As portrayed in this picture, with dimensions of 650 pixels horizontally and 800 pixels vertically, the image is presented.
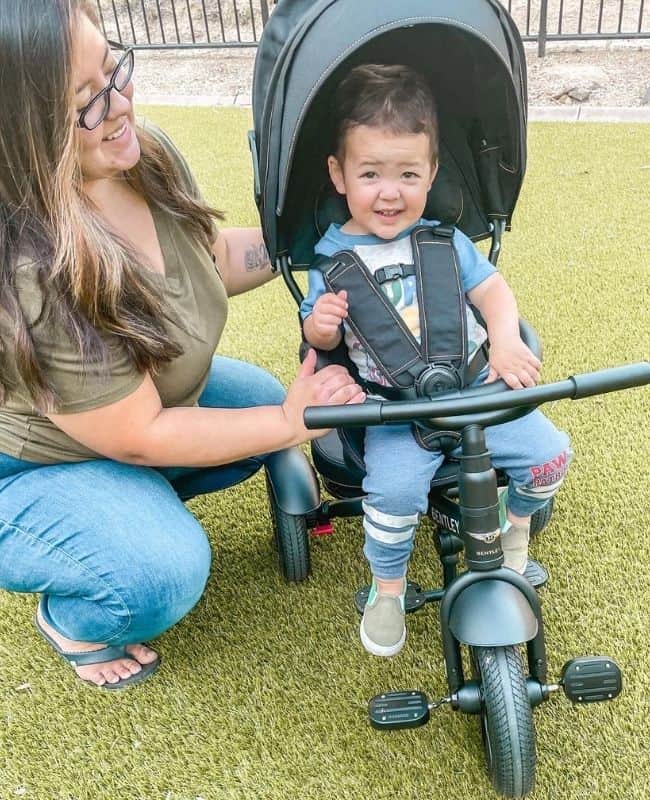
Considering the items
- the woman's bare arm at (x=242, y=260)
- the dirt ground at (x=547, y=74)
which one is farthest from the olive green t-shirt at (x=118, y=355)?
the dirt ground at (x=547, y=74)

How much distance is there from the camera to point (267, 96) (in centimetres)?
163

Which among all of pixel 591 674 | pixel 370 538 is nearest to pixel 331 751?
pixel 370 538

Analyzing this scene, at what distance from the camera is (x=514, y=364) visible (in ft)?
5.32

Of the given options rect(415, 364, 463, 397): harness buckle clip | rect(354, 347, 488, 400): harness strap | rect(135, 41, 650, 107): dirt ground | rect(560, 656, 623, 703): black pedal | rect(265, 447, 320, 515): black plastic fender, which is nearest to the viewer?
rect(560, 656, 623, 703): black pedal

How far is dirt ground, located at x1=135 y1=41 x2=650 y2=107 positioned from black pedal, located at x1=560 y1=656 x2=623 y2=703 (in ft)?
16.1

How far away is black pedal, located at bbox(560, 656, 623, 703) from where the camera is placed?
1506mm

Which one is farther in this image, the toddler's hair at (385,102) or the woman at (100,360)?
the toddler's hair at (385,102)

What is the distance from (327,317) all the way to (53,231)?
541 mm

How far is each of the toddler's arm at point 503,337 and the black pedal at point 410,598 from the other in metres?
0.53

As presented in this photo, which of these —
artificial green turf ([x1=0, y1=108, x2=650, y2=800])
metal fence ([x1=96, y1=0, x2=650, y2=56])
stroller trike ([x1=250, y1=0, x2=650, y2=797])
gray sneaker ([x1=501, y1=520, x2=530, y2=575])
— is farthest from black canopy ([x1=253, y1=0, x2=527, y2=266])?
metal fence ([x1=96, y1=0, x2=650, y2=56])

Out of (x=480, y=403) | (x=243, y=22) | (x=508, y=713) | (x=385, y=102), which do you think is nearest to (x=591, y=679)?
(x=508, y=713)

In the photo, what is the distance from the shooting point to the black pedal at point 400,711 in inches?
61.4

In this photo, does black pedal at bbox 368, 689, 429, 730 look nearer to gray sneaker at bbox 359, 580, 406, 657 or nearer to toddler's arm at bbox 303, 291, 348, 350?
gray sneaker at bbox 359, 580, 406, 657

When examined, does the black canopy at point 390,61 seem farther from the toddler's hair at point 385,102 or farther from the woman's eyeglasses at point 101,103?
the woman's eyeglasses at point 101,103
